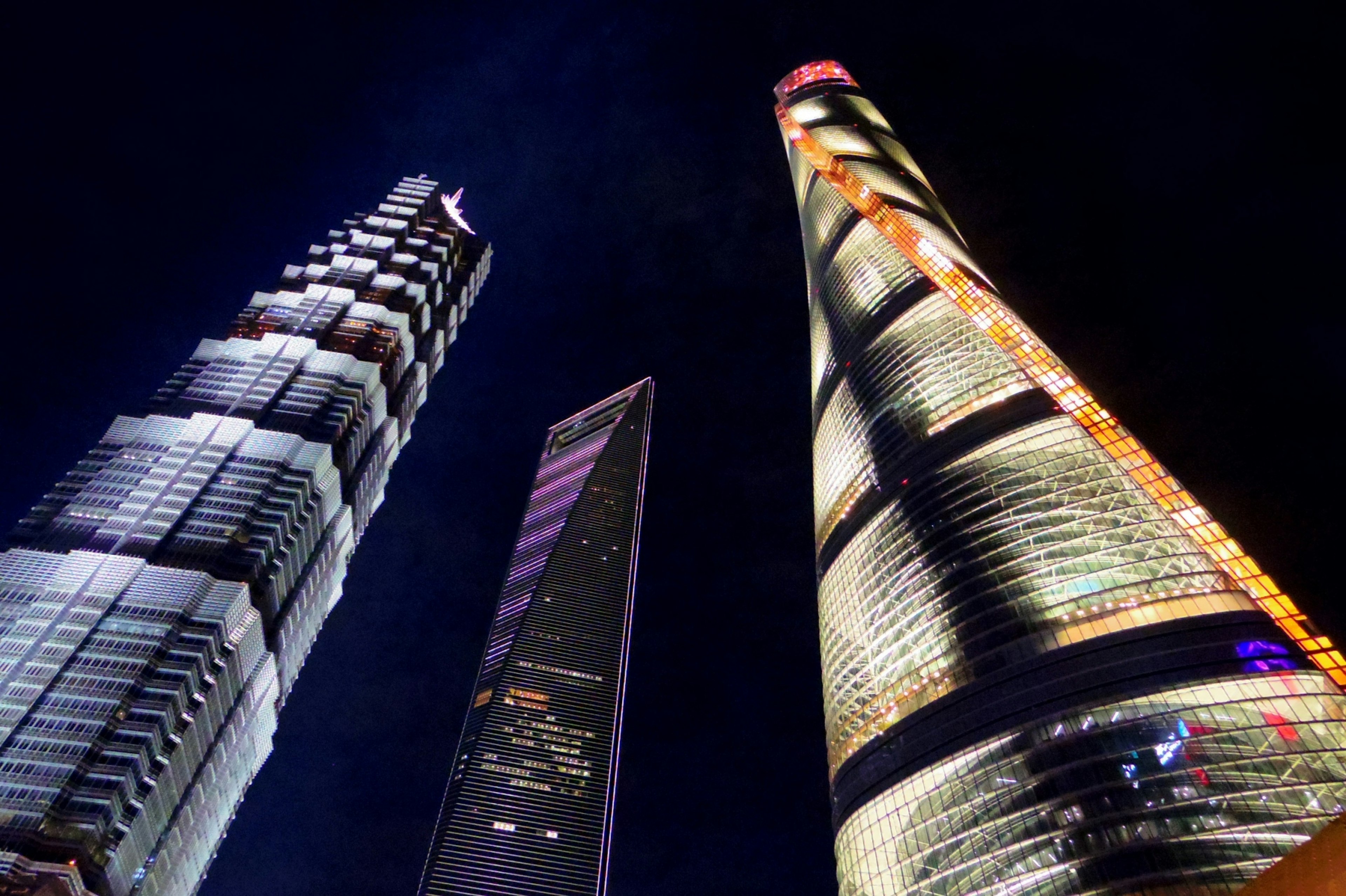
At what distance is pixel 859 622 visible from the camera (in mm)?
85750

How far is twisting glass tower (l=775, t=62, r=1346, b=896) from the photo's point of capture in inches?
2067

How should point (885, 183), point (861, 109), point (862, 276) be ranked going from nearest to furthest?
point (862, 276), point (885, 183), point (861, 109)

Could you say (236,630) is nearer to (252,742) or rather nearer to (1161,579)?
(252,742)

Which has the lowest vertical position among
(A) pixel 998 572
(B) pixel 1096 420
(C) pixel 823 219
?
(A) pixel 998 572

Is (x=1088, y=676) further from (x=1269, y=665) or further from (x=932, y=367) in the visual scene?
(x=932, y=367)

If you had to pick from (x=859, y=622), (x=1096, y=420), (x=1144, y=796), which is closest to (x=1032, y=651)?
(x=1144, y=796)

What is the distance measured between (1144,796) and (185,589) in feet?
378

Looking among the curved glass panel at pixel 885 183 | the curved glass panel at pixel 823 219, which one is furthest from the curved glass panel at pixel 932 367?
the curved glass panel at pixel 885 183

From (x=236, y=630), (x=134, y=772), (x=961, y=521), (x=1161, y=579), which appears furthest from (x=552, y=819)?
(x=1161, y=579)

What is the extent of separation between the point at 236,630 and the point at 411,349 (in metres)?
80.4

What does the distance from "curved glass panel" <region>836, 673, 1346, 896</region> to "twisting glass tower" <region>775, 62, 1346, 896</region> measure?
5.0 inches

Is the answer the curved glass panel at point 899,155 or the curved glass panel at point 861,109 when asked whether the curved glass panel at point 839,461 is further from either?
the curved glass panel at point 861,109

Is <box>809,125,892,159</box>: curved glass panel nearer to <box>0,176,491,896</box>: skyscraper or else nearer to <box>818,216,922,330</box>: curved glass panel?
<box>818,216,922,330</box>: curved glass panel

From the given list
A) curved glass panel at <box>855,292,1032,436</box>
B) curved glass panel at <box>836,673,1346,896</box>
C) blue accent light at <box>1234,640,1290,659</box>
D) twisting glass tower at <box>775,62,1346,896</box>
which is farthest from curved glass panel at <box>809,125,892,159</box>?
curved glass panel at <box>836,673,1346,896</box>
